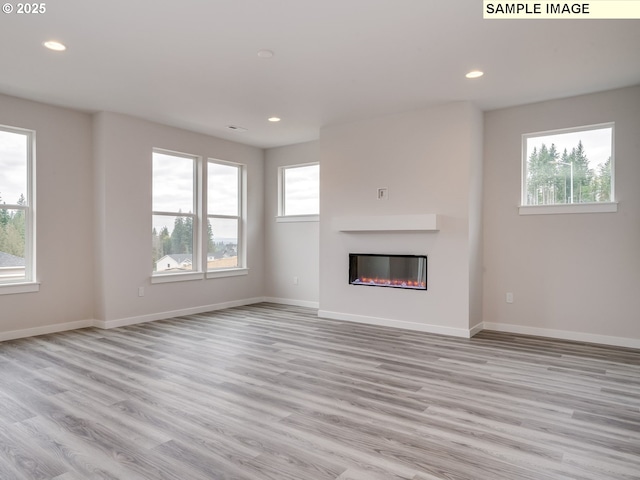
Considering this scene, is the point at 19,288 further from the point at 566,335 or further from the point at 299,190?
the point at 566,335

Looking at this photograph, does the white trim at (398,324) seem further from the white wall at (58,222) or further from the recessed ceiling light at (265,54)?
the recessed ceiling light at (265,54)

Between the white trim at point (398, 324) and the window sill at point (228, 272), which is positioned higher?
the window sill at point (228, 272)

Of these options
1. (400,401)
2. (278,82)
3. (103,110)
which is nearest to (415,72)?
(278,82)

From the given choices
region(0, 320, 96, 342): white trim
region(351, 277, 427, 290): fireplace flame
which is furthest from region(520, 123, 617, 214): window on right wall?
region(0, 320, 96, 342): white trim

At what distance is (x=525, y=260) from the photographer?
488cm

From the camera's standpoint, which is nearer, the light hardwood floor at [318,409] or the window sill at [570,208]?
the light hardwood floor at [318,409]

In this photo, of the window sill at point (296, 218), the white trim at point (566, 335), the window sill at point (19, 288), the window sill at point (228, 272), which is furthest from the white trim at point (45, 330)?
the white trim at point (566, 335)

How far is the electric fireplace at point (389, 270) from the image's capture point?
505cm

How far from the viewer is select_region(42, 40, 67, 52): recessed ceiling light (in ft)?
10.8

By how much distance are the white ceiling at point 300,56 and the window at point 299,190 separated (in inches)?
69.1

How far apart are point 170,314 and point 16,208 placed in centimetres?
224

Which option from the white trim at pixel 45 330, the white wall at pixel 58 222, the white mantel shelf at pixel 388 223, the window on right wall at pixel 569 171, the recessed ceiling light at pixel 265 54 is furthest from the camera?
the white mantel shelf at pixel 388 223

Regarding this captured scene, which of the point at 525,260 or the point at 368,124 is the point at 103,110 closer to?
the point at 368,124

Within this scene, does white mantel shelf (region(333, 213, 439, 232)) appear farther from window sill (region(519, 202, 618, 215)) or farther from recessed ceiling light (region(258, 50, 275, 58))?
recessed ceiling light (region(258, 50, 275, 58))
